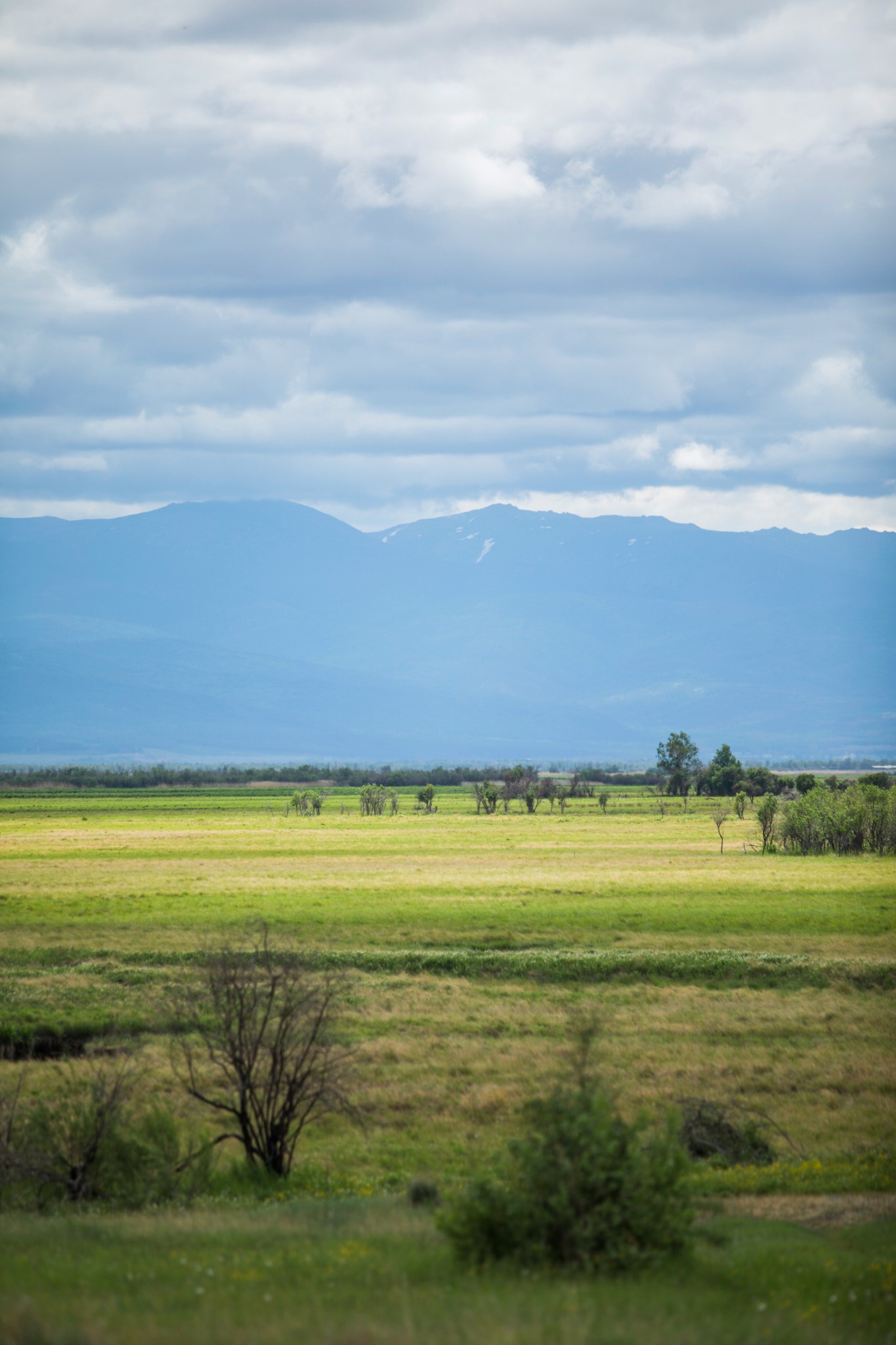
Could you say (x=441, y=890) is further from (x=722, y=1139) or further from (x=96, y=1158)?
(x=96, y=1158)

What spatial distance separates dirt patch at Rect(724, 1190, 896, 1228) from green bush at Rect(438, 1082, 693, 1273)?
462 centimetres

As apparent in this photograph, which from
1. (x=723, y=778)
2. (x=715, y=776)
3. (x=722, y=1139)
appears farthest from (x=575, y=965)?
(x=715, y=776)

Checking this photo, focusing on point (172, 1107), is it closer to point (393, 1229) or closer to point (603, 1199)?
point (393, 1229)

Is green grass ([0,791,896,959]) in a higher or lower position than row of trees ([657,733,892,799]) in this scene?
lower

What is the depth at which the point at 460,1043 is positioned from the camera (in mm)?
31609

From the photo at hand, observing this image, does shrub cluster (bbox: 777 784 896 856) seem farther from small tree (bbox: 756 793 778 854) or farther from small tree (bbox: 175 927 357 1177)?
small tree (bbox: 175 927 357 1177)

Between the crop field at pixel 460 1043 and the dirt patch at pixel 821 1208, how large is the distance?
0.61m

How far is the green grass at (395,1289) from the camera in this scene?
9867 millimetres

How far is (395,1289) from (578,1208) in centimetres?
235

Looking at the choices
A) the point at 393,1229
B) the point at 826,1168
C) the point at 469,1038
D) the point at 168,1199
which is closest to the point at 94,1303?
the point at 393,1229

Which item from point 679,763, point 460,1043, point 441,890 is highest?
point 679,763

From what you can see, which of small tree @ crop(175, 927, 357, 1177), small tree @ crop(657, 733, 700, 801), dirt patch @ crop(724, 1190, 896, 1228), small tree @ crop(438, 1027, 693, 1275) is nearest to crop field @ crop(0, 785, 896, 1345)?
small tree @ crop(438, 1027, 693, 1275)

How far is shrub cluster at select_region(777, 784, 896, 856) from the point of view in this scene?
3396 inches

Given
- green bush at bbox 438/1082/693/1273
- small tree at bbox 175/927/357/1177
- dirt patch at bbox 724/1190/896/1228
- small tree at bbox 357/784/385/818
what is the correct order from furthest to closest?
small tree at bbox 357/784/385/818 < small tree at bbox 175/927/357/1177 < dirt patch at bbox 724/1190/896/1228 < green bush at bbox 438/1082/693/1273
